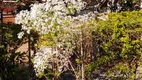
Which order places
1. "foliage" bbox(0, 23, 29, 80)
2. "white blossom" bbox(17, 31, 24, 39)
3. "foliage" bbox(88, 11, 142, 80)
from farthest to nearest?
"foliage" bbox(0, 23, 29, 80)
"foliage" bbox(88, 11, 142, 80)
"white blossom" bbox(17, 31, 24, 39)

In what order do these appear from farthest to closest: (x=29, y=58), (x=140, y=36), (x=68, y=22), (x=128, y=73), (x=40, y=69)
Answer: (x=29, y=58)
(x=128, y=73)
(x=140, y=36)
(x=40, y=69)
(x=68, y=22)

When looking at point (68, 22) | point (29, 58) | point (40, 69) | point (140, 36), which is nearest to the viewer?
point (68, 22)

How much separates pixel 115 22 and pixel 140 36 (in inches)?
27.7

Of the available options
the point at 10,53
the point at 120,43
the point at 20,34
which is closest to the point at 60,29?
the point at 20,34

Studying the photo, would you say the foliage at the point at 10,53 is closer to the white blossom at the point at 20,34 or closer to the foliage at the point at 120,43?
the white blossom at the point at 20,34

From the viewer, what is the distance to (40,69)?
27.3 ft

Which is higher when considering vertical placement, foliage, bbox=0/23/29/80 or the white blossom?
the white blossom

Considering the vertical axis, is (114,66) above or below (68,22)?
below

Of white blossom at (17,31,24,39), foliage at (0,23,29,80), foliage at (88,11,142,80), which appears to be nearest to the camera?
white blossom at (17,31,24,39)

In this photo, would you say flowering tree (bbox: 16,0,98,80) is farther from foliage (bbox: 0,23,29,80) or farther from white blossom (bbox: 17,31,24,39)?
foliage (bbox: 0,23,29,80)

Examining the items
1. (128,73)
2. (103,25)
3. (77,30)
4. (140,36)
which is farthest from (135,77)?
(77,30)

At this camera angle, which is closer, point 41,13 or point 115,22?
point 41,13

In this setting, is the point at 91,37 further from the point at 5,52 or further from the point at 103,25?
the point at 5,52

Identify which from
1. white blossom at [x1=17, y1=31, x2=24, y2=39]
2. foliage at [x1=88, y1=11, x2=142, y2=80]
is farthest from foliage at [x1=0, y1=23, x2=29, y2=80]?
foliage at [x1=88, y1=11, x2=142, y2=80]
